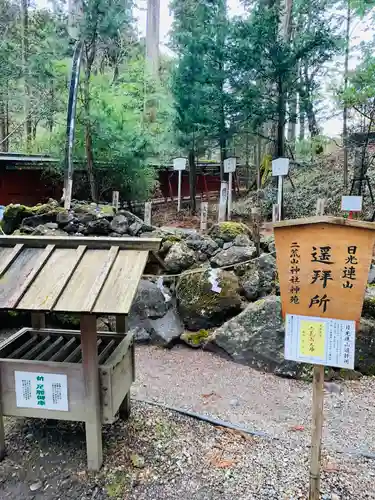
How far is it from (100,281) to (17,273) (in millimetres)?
578

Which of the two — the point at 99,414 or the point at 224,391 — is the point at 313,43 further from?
the point at 99,414

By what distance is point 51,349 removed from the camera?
9.62ft

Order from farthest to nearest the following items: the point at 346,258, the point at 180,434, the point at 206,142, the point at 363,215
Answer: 1. the point at 206,142
2. the point at 363,215
3. the point at 180,434
4. the point at 346,258

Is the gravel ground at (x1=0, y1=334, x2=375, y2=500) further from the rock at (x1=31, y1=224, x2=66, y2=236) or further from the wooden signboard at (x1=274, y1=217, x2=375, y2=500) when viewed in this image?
the rock at (x1=31, y1=224, x2=66, y2=236)

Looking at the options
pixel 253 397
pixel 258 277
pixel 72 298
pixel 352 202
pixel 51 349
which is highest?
pixel 352 202

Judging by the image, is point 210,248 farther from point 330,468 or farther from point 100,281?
point 100,281

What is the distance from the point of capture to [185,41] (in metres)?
11.3

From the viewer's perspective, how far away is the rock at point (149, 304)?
5.56 m

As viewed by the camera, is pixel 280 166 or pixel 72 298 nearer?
pixel 72 298

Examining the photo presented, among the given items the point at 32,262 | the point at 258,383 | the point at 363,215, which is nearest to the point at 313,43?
the point at 363,215

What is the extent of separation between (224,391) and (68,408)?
79.5 inches

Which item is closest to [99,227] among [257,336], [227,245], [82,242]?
[227,245]

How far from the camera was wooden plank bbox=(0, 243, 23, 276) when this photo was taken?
7.66ft

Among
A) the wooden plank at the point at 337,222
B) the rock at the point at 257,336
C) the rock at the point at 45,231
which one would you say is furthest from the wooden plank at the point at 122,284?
the rock at the point at 45,231
